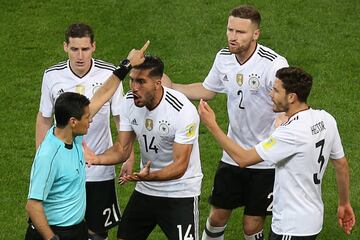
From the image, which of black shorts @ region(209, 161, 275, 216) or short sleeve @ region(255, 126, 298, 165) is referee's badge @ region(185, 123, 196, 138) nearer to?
short sleeve @ region(255, 126, 298, 165)

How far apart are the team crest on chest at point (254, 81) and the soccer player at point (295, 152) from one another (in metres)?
1.29

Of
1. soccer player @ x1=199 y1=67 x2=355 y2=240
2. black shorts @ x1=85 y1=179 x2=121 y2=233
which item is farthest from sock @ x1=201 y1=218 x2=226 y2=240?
soccer player @ x1=199 y1=67 x2=355 y2=240

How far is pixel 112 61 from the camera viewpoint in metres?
17.0

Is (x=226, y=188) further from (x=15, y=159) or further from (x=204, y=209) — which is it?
(x=15, y=159)

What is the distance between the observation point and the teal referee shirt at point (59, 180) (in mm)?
9102

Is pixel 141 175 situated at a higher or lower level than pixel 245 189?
higher

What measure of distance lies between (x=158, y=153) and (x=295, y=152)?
5.37 ft

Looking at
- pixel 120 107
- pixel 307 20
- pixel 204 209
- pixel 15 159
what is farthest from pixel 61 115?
pixel 307 20

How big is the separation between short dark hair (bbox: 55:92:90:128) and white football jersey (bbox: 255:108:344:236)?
172 cm

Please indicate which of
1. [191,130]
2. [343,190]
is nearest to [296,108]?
[343,190]

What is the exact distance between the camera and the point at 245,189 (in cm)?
1138

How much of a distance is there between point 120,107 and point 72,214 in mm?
1594

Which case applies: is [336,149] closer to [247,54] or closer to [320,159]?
[320,159]

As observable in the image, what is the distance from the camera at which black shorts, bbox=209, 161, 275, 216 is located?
36.9ft
